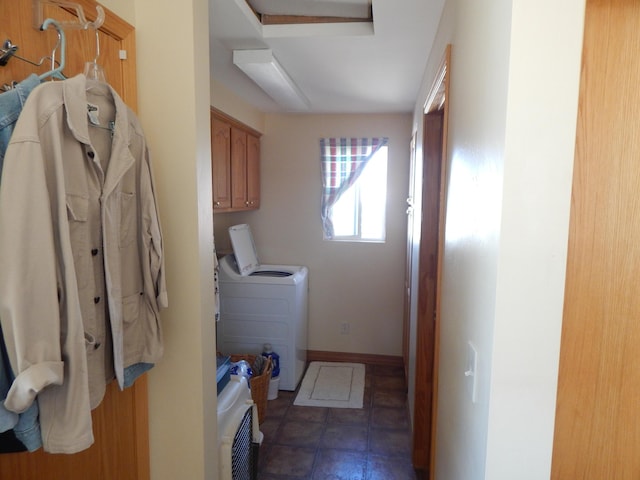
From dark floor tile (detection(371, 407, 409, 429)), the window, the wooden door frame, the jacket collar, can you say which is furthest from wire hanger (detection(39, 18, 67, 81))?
the window

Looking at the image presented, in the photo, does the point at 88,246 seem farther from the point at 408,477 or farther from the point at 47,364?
the point at 408,477

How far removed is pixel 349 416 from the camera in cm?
292

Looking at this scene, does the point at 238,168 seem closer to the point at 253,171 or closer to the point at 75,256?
the point at 253,171

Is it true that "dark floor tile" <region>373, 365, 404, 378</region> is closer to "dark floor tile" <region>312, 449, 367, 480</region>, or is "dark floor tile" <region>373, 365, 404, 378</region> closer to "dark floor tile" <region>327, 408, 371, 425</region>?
"dark floor tile" <region>327, 408, 371, 425</region>

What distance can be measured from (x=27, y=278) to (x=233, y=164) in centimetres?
236

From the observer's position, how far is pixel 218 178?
2.74m

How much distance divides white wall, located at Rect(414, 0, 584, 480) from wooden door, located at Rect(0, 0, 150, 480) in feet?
3.57

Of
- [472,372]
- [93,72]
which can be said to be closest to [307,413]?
[472,372]

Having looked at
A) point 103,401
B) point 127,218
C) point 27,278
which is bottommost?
point 103,401

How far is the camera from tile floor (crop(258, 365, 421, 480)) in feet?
7.64

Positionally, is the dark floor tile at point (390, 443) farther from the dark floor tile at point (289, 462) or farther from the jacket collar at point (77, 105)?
the jacket collar at point (77, 105)

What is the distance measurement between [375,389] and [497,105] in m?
3.00

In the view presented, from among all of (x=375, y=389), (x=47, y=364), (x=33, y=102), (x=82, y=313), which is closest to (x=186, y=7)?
(x=33, y=102)

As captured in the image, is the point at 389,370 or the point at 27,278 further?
the point at 389,370
